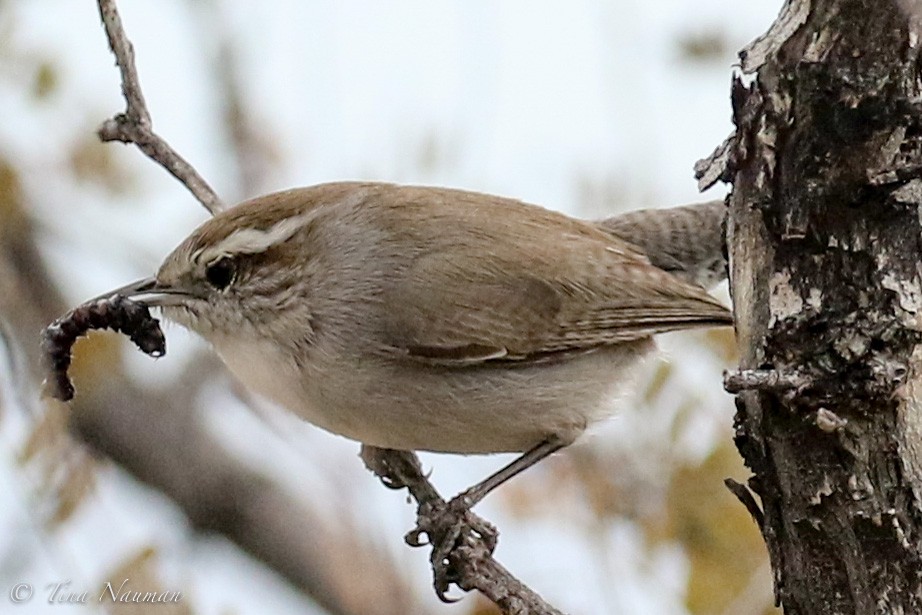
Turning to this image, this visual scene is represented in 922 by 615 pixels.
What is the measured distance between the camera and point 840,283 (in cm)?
224

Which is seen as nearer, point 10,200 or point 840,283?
point 840,283

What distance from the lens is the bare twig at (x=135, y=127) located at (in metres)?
3.58

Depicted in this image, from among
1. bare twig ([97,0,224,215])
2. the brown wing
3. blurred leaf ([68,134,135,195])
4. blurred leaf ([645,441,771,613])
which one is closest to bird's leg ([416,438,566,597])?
the brown wing

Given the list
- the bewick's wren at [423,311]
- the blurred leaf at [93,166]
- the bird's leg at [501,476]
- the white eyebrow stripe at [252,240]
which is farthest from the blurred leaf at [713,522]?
the blurred leaf at [93,166]

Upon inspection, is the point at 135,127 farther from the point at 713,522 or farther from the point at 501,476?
the point at 713,522

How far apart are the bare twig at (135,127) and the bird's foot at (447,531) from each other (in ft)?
4.11

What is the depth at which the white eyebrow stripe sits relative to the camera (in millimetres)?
3932

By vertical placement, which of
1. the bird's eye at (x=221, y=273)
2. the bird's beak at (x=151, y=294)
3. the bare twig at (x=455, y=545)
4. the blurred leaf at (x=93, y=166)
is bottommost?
the bare twig at (x=455, y=545)

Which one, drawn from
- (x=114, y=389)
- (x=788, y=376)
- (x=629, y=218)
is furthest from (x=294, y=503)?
(x=788, y=376)

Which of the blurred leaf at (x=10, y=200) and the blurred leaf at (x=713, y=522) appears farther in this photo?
the blurred leaf at (x=10, y=200)

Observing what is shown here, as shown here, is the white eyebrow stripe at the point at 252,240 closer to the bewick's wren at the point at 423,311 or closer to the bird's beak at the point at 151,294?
the bewick's wren at the point at 423,311

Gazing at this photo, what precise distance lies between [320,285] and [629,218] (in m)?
1.39

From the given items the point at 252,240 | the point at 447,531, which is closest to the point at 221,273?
the point at 252,240

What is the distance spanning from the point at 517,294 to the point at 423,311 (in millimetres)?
347
